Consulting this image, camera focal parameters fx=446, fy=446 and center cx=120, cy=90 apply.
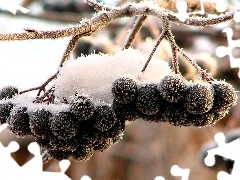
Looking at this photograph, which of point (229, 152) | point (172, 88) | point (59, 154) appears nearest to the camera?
point (172, 88)

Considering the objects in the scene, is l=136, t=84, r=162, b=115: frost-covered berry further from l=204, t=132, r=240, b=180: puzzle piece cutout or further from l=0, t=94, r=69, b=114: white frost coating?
A: l=204, t=132, r=240, b=180: puzzle piece cutout

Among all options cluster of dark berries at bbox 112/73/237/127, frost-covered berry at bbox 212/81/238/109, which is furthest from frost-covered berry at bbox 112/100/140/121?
frost-covered berry at bbox 212/81/238/109

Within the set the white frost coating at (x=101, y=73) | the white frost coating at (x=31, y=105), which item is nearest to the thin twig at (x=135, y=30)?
the white frost coating at (x=101, y=73)

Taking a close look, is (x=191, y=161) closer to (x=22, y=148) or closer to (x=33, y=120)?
(x=22, y=148)

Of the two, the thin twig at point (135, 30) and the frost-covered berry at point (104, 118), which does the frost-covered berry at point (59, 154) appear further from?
the thin twig at point (135, 30)

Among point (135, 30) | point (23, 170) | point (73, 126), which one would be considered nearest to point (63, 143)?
point (73, 126)

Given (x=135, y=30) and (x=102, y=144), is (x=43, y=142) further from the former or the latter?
(x=135, y=30)
